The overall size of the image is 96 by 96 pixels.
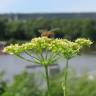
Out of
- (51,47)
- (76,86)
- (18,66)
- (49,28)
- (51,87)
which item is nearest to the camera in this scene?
(51,47)

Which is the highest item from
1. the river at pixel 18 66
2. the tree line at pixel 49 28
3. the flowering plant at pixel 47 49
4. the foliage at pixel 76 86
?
the flowering plant at pixel 47 49

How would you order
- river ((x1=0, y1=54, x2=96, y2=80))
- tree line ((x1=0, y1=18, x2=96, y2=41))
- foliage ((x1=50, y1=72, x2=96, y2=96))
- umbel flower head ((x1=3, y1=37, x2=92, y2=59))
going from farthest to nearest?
river ((x1=0, y1=54, x2=96, y2=80))
foliage ((x1=50, y1=72, x2=96, y2=96))
tree line ((x1=0, y1=18, x2=96, y2=41))
umbel flower head ((x1=3, y1=37, x2=92, y2=59))

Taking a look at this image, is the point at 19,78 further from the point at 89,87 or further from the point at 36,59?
the point at 36,59

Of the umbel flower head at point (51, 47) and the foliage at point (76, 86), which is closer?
the umbel flower head at point (51, 47)

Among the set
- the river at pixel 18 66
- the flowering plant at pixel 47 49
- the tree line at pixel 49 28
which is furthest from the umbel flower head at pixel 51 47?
the river at pixel 18 66

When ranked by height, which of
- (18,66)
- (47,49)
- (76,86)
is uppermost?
(47,49)

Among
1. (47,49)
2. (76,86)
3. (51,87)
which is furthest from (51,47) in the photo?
(76,86)

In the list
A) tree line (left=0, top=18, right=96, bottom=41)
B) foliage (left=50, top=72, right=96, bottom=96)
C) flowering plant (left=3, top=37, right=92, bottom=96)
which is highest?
flowering plant (left=3, top=37, right=92, bottom=96)

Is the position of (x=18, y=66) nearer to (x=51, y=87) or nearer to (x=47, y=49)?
(x=51, y=87)

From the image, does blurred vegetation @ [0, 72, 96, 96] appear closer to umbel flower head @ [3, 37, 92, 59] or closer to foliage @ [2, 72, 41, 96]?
foliage @ [2, 72, 41, 96]

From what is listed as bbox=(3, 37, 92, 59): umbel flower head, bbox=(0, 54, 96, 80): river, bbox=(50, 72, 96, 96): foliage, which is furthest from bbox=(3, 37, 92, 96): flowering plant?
bbox=(0, 54, 96, 80): river

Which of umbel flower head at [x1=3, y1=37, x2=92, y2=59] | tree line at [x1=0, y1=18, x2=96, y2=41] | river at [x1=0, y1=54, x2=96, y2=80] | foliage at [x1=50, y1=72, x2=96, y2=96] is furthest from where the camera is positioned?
river at [x1=0, y1=54, x2=96, y2=80]

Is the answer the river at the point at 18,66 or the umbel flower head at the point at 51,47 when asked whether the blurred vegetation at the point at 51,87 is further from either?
the umbel flower head at the point at 51,47
